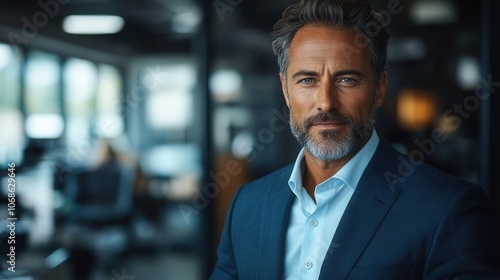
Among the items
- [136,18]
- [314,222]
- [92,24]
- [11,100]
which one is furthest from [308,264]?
[136,18]

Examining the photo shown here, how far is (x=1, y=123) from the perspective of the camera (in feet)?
16.5

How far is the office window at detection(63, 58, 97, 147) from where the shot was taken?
6.05 meters

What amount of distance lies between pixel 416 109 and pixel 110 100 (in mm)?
3637

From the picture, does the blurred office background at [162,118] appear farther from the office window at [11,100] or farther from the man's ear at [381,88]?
the man's ear at [381,88]

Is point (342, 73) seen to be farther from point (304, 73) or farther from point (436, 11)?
point (436, 11)

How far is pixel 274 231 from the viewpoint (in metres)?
1.30

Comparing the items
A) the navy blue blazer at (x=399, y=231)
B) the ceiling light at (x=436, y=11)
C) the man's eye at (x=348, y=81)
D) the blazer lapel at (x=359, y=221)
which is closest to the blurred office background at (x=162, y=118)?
the ceiling light at (x=436, y=11)

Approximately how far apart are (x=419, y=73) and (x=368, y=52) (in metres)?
4.08

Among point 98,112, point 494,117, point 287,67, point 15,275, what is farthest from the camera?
point 98,112

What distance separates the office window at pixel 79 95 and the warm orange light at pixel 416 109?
10.5 ft

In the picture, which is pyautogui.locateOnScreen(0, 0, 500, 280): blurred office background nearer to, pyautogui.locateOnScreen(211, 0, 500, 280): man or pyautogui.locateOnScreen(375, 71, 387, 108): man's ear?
pyautogui.locateOnScreen(211, 0, 500, 280): man

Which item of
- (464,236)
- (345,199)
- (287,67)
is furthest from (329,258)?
(287,67)

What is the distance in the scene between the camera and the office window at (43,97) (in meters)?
5.39

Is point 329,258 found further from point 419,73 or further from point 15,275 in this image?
point 419,73
